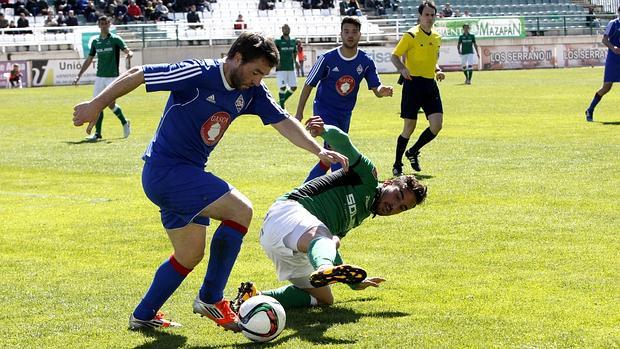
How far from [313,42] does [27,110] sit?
23863mm

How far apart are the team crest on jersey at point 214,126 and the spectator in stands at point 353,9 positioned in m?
47.8

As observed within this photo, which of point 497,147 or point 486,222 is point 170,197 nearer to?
point 486,222

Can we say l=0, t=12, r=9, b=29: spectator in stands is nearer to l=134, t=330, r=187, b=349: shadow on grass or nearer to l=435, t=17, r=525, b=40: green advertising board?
l=435, t=17, r=525, b=40: green advertising board

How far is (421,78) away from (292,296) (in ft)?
28.5

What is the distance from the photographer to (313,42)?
5162 centimetres

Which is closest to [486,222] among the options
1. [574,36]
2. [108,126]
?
[108,126]

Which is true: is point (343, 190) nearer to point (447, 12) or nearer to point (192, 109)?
point (192, 109)

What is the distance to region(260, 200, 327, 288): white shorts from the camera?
6535 millimetres

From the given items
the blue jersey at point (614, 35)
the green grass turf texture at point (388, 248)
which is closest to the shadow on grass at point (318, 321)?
the green grass turf texture at point (388, 248)

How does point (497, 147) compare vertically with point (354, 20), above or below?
below

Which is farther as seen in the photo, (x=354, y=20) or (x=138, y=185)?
(x=138, y=185)

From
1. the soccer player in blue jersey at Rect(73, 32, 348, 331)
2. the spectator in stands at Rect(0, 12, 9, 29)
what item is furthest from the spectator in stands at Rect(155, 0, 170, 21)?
the soccer player in blue jersey at Rect(73, 32, 348, 331)

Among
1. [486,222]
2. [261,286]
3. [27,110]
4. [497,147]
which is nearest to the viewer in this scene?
[261,286]

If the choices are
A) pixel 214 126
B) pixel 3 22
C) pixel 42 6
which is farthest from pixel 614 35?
pixel 42 6
